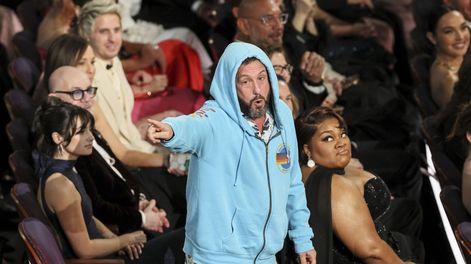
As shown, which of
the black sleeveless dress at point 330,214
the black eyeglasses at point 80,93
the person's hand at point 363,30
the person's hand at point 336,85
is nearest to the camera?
the black sleeveless dress at point 330,214

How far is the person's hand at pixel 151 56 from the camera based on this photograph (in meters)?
7.25

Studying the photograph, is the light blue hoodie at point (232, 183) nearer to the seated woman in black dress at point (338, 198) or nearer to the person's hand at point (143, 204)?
the seated woman in black dress at point (338, 198)

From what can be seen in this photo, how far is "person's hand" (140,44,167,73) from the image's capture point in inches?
→ 285

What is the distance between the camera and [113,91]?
6316mm

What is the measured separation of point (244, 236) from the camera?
14.9 feet

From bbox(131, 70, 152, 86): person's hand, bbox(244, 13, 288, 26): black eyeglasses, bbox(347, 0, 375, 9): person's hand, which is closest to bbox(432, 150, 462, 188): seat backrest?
bbox(244, 13, 288, 26): black eyeglasses

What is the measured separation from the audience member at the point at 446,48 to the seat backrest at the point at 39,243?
2.66m

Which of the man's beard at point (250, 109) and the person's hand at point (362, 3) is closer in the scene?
the man's beard at point (250, 109)

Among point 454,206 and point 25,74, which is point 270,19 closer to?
point 25,74

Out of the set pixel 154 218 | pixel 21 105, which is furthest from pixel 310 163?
pixel 21 105

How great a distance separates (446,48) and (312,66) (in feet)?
2.44

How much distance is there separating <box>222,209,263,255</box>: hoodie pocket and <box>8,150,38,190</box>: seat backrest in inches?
44.3

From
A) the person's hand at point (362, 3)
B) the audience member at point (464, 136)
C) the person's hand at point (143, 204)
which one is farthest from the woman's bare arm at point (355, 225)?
the person's hand at point (362, 3)

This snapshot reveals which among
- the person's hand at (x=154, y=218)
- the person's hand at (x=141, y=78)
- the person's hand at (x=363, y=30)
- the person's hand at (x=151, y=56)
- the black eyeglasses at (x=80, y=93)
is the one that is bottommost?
the person's hand at (x=154, y=218)
